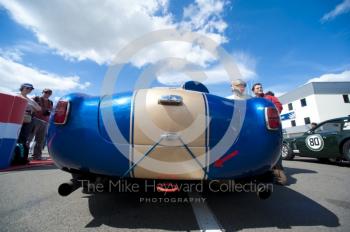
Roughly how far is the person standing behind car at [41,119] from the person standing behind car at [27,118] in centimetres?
13

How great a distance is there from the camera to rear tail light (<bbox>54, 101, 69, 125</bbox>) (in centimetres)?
201

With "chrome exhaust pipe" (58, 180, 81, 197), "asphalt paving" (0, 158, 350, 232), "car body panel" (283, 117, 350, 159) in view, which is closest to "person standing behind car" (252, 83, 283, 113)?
"asphalt paving" (0, 158, 350, 232)

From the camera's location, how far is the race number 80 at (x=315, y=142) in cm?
642

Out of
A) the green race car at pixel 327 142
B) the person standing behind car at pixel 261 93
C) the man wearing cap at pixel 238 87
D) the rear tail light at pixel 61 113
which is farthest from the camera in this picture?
the green race car at pixel 327 142

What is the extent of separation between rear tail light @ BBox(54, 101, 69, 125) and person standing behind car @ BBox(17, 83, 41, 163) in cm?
381

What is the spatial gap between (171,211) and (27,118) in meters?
4.99

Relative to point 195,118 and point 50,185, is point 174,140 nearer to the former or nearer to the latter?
point 195,118

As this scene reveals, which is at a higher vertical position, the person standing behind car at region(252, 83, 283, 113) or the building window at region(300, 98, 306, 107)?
the building window at region(300, 98, 306, 107)

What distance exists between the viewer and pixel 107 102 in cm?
205

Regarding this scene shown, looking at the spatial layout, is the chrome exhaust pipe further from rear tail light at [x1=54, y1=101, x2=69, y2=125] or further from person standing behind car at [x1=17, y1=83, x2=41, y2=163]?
person standing behind car at [x1=17, y1=83, x2=41, y2=163]

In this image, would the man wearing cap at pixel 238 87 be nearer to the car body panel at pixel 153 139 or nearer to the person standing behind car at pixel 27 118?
the car body panel at pixel 153 139

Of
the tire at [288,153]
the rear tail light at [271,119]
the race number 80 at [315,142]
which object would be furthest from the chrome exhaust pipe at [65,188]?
the tire at [288,153]

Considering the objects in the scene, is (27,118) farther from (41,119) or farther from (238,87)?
(238,87)

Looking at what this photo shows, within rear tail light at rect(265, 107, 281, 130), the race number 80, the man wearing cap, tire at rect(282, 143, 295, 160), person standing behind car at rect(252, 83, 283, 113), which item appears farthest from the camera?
tire at rect(282, 143, 295, 160)
